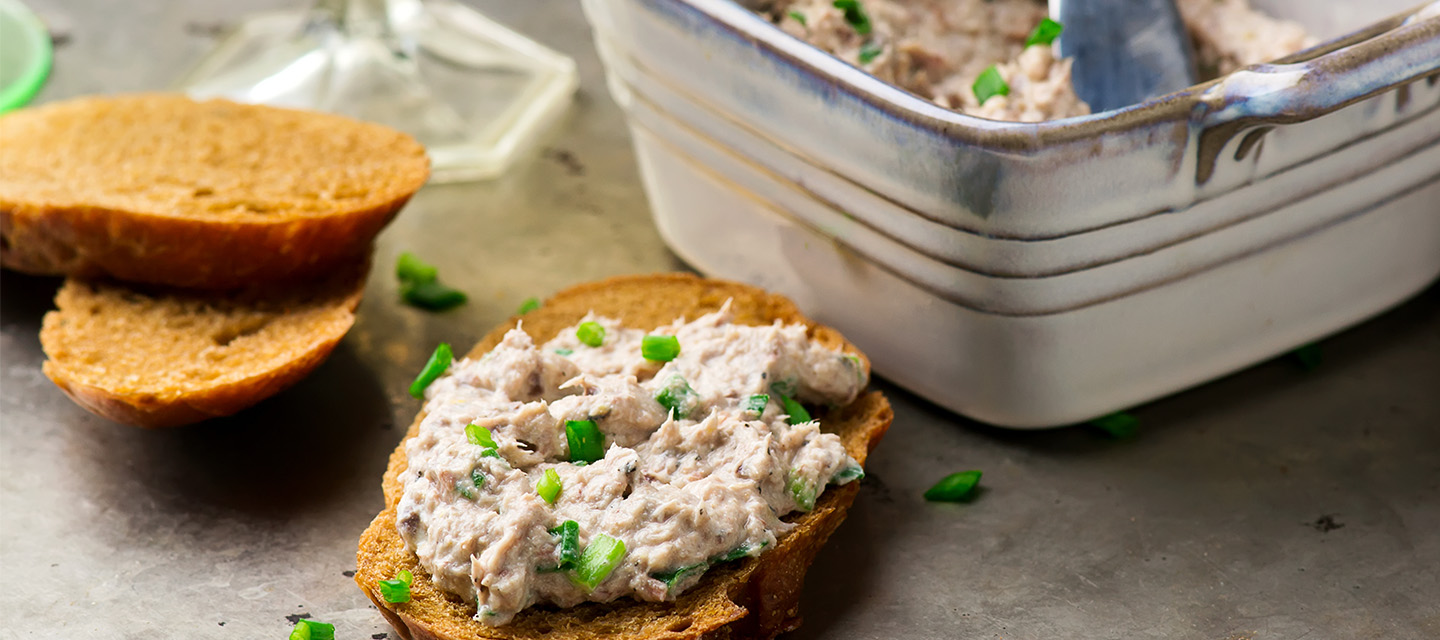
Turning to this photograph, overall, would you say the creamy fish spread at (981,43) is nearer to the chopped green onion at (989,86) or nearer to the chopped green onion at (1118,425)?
the chopped green onion at (989,86)

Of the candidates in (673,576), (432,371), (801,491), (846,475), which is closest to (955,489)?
(846,475)

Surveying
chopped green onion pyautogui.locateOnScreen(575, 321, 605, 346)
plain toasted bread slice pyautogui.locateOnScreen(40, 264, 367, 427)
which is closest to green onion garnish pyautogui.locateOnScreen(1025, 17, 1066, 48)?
chopped green onion pyautogui.locateOnScreen(575, 321, 605, 346)

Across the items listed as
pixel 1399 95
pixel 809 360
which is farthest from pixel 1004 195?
pixel 1399 95

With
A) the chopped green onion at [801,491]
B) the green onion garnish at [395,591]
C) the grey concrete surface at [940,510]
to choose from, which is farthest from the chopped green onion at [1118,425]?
the green onion garnish at [395,591]

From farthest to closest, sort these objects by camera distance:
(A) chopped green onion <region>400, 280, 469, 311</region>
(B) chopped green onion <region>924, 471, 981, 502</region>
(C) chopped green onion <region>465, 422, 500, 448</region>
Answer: (A) chopped green onion <region>400, 280, 469, 311</region> → (B) chopped green onion <region>924, 471, 981, 502</region> → (C) chopped green onion <region>465, 422, 500, 448</region>

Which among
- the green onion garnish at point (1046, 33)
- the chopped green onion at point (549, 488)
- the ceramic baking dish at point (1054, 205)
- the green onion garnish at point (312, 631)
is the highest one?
the green onion garnish at point (1046, 33)

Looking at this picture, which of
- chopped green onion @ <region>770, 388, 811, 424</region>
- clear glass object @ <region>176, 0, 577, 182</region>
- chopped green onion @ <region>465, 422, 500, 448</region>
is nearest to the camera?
chopped green onion @ <region>465, 422, 500, 448</region>

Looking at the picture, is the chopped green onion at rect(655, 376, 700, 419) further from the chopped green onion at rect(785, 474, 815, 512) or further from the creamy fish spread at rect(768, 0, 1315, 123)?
the creamy fish spread at rect(768, 0, 1315, 123)
